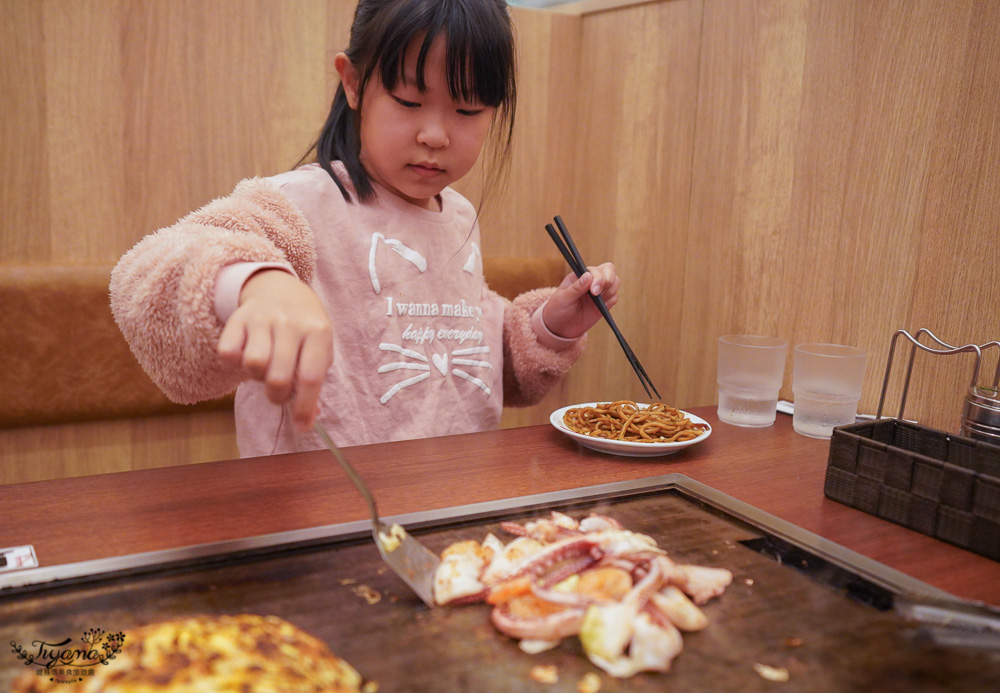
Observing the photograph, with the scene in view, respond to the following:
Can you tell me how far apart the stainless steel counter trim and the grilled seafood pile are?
0.22ft

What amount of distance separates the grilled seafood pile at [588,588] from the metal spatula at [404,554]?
1 centimetres

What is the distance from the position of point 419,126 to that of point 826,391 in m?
0.85

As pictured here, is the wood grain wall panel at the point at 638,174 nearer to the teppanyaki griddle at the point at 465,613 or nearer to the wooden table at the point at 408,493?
the wooden table at the point at 408,493

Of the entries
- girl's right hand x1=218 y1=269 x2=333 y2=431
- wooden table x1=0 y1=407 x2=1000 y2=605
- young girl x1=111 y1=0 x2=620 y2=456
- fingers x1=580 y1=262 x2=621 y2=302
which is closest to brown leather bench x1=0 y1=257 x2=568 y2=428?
young girl x1=111 y1=0 x2=620 y2=456

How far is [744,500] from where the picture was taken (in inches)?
39.3

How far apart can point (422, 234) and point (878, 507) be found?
0.95 meters

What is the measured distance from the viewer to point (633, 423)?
1218mm

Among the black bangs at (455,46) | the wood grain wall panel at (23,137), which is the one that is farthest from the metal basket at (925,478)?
the wood grain wall panel at (23,137)

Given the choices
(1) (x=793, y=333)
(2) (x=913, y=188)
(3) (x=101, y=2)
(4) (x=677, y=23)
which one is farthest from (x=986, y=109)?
(3) (x=101, y=2)

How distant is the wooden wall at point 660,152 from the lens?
56.1 inches

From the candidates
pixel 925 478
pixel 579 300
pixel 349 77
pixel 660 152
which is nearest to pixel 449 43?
pixel 349 77

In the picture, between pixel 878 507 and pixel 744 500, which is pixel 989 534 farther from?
pixel 744 500

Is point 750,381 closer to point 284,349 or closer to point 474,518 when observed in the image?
point 474,518

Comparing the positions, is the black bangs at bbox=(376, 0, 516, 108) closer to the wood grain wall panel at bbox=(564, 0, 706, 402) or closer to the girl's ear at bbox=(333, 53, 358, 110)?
the girl's ear at bbox=(333, 53, 358, 110)
